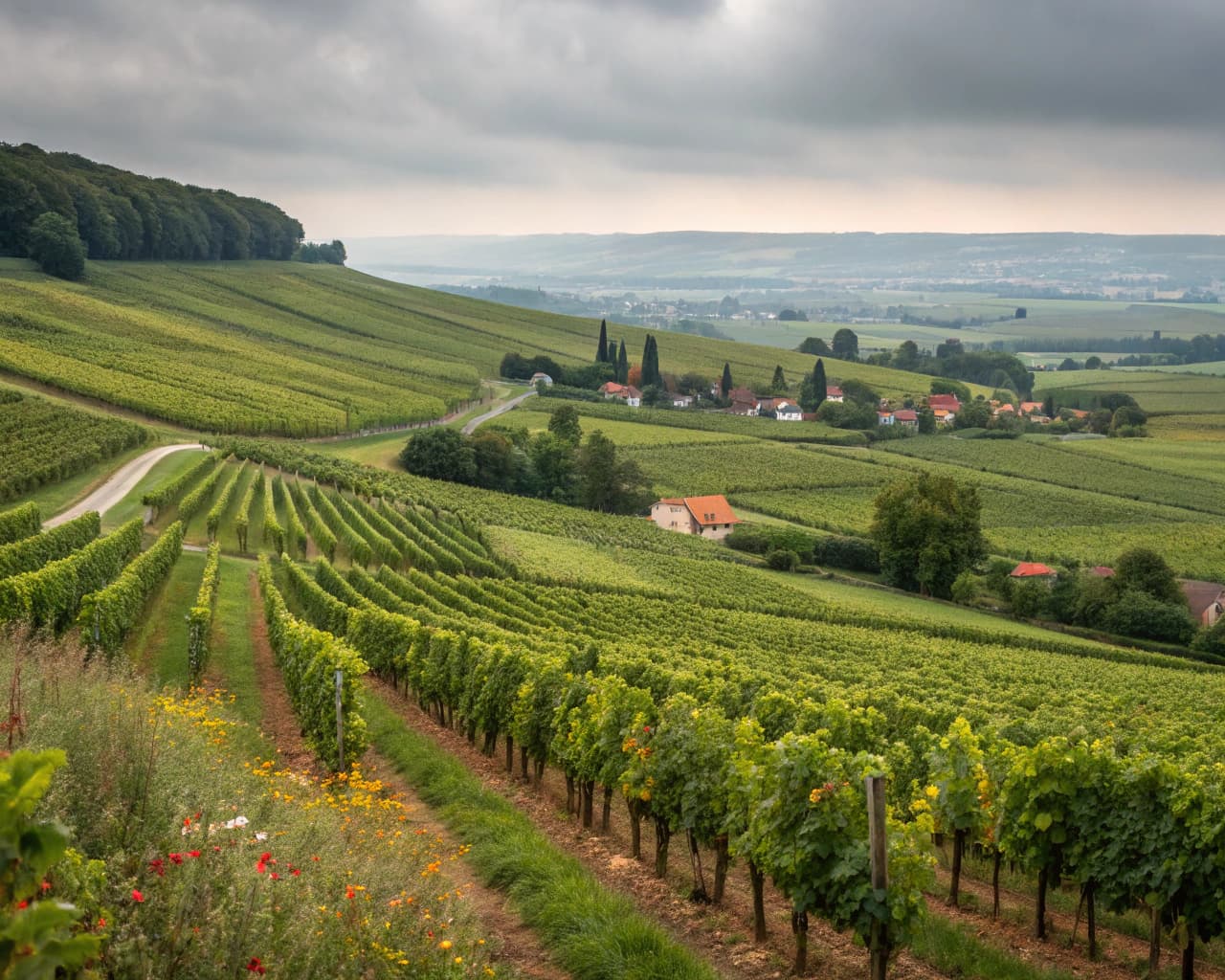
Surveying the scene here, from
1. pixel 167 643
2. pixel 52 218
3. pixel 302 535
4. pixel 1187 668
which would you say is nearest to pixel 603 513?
pixel 302 535

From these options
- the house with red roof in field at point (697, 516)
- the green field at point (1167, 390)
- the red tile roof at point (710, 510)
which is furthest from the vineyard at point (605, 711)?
the green field at point (1167, 390)

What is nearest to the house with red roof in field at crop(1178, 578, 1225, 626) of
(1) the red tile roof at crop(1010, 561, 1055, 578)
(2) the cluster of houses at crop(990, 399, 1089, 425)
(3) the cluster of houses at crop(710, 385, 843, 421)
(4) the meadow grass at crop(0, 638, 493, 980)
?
(1) the red tile roof at crop(1010, 561, 1055, 578)

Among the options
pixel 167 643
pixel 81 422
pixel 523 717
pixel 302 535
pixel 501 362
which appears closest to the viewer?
pixel 523 717

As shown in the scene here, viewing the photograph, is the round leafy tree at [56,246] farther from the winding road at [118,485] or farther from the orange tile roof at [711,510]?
the orange tile roof at [711,510]

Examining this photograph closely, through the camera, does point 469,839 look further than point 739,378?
No

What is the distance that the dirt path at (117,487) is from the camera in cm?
4931

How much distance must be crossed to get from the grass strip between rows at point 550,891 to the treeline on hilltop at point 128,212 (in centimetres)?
13434

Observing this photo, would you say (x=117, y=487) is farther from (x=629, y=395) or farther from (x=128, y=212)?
(x=128, y=212)

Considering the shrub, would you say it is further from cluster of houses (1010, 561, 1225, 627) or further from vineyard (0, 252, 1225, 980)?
cluster of houses (1010, 561, 1225, 627)

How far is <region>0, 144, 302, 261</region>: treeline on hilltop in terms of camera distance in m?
131

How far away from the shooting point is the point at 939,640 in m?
52.5

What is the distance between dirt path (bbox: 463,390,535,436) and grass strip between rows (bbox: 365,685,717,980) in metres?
84.1

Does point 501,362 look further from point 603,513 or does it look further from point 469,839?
point 469,839

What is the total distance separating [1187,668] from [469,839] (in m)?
48.9
